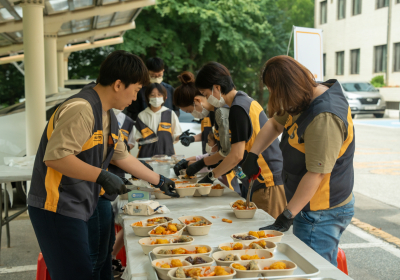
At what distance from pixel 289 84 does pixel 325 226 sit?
0.76m

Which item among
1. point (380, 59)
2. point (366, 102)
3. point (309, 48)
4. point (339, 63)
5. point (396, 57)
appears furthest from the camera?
point (339, 63)

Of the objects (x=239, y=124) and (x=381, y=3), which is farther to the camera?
(x=381, y=3)

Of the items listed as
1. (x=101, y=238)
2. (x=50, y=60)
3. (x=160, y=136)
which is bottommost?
Result: (x=101, y=238)

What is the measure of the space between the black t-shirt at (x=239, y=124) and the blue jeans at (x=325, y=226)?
2.71 ft

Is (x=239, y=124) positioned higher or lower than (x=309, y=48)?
lower

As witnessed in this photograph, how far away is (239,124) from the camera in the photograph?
9.46 ft

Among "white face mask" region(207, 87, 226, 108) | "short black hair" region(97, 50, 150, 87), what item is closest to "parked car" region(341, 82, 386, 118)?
"white face mask" region(207, 87, 226, 108)

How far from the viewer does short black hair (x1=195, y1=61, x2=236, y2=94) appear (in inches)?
120

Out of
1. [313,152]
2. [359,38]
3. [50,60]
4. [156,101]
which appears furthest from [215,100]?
[359,38]

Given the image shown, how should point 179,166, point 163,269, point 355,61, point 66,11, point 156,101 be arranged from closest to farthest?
point 163,269, point 179,166, point 156,101, point 66,11, point 355,61

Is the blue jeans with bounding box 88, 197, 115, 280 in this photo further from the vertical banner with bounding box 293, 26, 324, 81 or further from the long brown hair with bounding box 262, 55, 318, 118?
the vertical banner with bounding box 293, 26, 324, 81

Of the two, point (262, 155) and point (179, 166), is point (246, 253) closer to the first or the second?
point (262, 155)

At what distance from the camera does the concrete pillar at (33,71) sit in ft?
18.2

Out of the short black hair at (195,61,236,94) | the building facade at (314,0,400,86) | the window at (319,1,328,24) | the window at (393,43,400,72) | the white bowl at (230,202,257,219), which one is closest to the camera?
the white bowl at (230,202,257,219)
